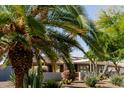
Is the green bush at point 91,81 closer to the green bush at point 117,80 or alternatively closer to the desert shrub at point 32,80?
the green bush at point 117,80

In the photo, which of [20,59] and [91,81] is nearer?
[20,59]

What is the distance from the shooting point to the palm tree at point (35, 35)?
1075 cm

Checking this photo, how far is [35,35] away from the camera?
10852mm

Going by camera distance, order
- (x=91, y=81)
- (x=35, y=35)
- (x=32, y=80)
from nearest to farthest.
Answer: (x=35, y=35) < (x=32, y=80) < (x=91, y=81)

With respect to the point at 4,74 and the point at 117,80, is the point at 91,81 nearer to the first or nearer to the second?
the point at 117,80

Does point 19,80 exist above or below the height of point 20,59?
below

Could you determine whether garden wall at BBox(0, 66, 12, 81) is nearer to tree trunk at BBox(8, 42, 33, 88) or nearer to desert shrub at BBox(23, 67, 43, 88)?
tree trunk at BBox(8, 42, 33, 88)

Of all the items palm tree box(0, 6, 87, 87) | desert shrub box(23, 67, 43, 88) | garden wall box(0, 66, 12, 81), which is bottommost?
desert shrub box(23, 67, 43, 88)

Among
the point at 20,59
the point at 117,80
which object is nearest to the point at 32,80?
the point at 20,59

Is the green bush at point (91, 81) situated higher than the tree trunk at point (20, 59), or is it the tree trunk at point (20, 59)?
the tree trunk at point (20, 59)

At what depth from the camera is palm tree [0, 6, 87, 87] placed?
35.3ft

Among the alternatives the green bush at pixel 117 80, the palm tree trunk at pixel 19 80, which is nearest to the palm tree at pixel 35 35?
the palm tree trunk at pixel 19 80

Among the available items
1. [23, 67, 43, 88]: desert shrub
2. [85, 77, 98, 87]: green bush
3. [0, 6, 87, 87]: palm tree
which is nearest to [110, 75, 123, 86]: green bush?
[85, 77, 98, 87]: green bush
